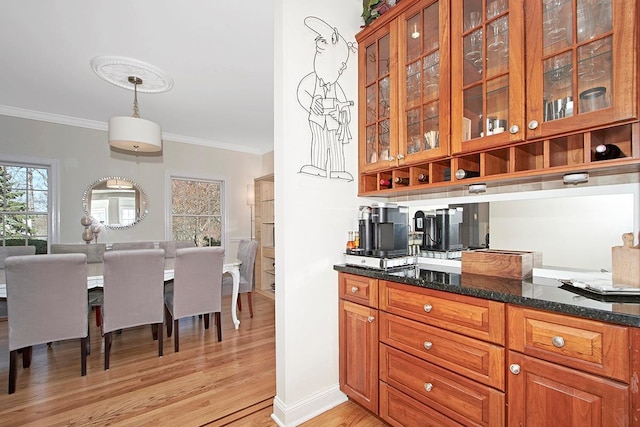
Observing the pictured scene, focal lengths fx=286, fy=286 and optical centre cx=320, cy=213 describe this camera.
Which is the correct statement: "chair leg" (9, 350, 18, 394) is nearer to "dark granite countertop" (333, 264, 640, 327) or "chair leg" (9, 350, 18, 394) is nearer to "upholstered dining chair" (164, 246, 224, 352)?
"upholstered dining chair" (164, 246, 224, 352)

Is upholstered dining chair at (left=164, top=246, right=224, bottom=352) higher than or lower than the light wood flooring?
higher

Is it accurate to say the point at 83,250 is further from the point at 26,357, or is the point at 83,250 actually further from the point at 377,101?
the point at 377,101

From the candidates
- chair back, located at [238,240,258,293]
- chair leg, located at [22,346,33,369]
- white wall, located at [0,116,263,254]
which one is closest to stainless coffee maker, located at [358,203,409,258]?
chair back, located at [238,240,258,293]

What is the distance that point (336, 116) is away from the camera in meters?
1.95

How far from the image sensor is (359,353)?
176cm

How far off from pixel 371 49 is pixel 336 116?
0.55m

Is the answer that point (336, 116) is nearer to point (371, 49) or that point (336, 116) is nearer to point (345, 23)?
point (371, 49)

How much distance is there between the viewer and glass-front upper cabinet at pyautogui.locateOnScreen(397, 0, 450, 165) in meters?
1.58

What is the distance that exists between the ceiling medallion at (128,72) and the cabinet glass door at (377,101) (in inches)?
82.8

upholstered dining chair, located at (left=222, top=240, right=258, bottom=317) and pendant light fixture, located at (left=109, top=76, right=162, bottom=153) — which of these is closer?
pendant light fixture, located at (left=109, top=76, right=162, bottom=153)

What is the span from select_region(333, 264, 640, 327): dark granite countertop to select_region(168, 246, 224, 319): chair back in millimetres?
1801

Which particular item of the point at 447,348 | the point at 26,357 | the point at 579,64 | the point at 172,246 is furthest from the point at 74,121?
the point at 579,64

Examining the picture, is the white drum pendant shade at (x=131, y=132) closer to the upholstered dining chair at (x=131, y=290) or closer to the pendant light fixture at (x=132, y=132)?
the pendant light fixture at (x=132, y=132)

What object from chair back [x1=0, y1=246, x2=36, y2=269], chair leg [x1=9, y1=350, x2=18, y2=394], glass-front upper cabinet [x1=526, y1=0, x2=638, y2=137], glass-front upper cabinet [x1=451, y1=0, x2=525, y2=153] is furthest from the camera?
chair back [x1=0, y1=246, x2=36, y2=269]
